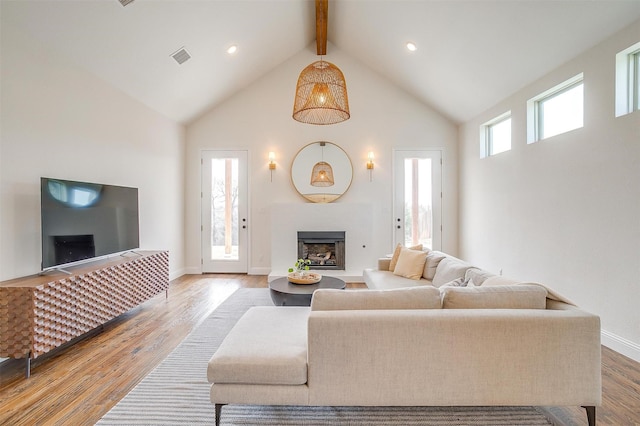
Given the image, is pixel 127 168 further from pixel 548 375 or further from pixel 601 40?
pixel 601 40

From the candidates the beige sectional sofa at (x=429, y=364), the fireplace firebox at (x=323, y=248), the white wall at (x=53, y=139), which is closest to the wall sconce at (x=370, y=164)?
the fireplace firebox at (x=323, y=248)

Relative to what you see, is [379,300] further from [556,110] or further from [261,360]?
[556,110]

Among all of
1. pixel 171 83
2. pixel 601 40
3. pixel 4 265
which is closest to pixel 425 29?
pixel 601 40

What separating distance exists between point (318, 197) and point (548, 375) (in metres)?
4.44

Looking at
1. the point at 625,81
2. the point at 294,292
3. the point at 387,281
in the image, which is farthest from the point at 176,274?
the point at 625,81

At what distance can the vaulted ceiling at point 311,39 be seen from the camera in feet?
9.59

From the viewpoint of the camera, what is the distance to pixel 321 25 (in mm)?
5020

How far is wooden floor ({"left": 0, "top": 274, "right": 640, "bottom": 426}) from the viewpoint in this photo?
1.93 metres

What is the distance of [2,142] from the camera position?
2.59 metres

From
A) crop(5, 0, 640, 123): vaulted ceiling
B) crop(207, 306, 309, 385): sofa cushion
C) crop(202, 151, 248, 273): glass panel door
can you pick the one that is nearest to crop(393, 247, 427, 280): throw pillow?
crop(207, 306, 309, 385): sofa cushion

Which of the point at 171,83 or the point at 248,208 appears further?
the point at 248,208

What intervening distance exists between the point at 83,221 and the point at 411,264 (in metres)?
3.37

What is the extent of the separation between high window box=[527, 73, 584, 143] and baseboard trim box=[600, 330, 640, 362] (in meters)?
1.91

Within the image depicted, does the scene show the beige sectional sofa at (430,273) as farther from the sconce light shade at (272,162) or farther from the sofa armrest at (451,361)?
the sconce light shade at (272,162)
